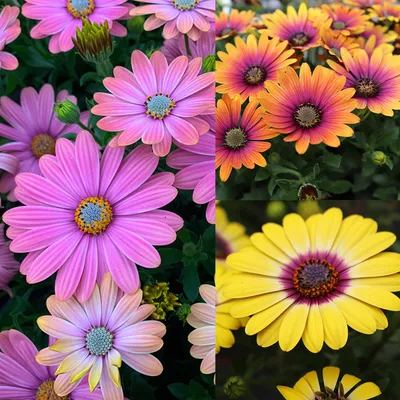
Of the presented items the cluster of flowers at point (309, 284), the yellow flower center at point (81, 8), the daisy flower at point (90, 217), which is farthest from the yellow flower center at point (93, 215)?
the yellow flower center at point (81, 8)

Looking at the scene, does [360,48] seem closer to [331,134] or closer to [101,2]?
[331,134]

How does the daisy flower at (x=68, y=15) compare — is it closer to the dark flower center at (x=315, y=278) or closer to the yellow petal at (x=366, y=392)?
the dark flower center at (x=315, y=278)

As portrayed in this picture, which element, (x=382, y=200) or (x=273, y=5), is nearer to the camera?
(x=382, y=200)

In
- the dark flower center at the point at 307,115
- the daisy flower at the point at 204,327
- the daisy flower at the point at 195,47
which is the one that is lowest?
the daisy flower at the point at 204,327

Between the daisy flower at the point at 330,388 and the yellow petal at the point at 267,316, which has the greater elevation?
the yellow petal at the point at 267,316

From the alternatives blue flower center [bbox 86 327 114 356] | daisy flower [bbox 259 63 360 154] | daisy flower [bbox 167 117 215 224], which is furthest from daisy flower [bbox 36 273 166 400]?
daisy flower [bbox 259 63 360 154]

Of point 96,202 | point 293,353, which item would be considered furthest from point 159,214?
point 293,353

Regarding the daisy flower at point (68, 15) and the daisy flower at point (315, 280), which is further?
the daisy flower at point (68, 15)
